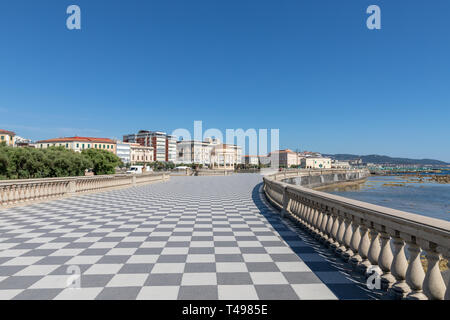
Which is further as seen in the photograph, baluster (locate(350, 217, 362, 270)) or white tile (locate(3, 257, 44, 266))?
white tile (locate(3, 257, 44, 266))

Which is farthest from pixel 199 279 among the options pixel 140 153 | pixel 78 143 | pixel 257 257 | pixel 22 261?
pixel 140 153

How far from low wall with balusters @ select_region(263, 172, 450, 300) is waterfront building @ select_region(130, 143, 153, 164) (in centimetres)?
12838

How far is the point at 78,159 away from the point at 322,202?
3388 centimetres

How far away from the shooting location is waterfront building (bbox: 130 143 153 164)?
130 metres

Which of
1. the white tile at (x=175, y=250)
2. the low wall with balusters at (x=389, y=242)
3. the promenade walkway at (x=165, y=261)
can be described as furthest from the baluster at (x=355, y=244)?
the white tile at (x=175, y=250)

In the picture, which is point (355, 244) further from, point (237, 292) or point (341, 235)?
point (237, 292)

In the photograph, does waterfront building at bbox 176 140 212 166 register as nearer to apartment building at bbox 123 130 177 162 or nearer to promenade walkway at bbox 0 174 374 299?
apartment building at bbox 123 130 177 162

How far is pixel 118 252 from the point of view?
5156 millimetres

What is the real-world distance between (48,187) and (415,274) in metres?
14.5

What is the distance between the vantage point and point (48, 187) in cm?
1273

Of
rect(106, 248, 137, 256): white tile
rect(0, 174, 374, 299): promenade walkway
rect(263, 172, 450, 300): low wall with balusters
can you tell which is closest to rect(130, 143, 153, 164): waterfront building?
rect(0, 174, 374, 299): promenade walkway

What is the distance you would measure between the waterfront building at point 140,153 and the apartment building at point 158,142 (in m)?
5.27

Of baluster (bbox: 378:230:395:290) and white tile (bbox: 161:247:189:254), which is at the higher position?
baluster (bbox: 378:230:395:290)
